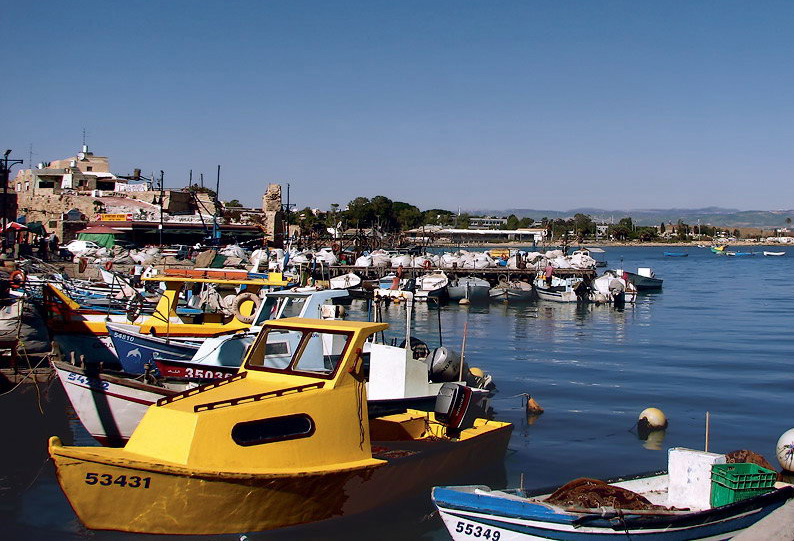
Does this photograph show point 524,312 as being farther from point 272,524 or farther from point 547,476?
point 272,524

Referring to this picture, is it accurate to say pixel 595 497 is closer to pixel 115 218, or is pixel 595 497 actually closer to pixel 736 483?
pixel 736 483

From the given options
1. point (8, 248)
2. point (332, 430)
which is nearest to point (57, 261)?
point (8, 248)

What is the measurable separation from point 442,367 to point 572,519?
807 cm

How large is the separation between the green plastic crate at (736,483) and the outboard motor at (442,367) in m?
7.31

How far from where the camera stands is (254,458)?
9.88 meters

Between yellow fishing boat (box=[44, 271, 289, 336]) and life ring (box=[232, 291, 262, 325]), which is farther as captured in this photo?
life ring (box=[232, 291, 262, 325])

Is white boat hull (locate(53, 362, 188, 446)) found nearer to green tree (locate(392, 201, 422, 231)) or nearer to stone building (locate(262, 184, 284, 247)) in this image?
stone building (locate(262, 184, 284, 247))

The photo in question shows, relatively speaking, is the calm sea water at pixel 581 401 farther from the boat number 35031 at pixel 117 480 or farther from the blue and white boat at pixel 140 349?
the blue and white boat at pixel 140 349

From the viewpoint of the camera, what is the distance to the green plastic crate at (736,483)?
9.74m

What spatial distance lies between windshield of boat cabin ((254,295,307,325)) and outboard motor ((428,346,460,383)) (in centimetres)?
315

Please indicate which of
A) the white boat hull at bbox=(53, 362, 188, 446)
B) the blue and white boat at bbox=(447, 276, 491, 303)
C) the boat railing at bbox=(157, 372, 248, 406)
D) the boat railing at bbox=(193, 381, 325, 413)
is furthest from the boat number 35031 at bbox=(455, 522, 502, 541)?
the blue and white boat at bbox=(447, 276, 491, 303)

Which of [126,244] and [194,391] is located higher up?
[126,244]

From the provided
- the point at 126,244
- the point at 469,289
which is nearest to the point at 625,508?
the point at 469,289

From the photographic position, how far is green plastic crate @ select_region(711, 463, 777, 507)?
974cm
